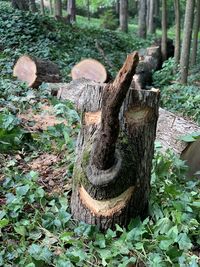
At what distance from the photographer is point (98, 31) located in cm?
1539

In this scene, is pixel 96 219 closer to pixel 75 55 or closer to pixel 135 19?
pixel 75 55

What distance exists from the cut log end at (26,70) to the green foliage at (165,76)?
3.98m

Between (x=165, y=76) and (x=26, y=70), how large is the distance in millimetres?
4382

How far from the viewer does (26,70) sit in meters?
7.44

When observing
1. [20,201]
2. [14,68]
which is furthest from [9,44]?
[20,201]

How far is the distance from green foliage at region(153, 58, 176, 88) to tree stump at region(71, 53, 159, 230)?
24.9ft

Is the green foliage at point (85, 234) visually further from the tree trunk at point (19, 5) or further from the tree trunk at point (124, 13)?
the tree trunk at point (124, 13)

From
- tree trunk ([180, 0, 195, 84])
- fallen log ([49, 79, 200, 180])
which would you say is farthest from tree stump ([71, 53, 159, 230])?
tree trunk ([180, 0, 195, 84])

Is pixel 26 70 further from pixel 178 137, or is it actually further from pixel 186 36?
pixel 178 137

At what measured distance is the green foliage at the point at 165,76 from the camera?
10.3 meters

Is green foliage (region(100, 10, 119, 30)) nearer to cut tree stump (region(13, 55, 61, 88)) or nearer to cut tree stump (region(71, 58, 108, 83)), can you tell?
cut tree stump (region(71, 58, 108, 83))

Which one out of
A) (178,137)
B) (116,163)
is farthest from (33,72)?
(116,163)

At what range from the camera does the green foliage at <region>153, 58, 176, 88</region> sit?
10.3 m

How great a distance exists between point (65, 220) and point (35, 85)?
462 cm
